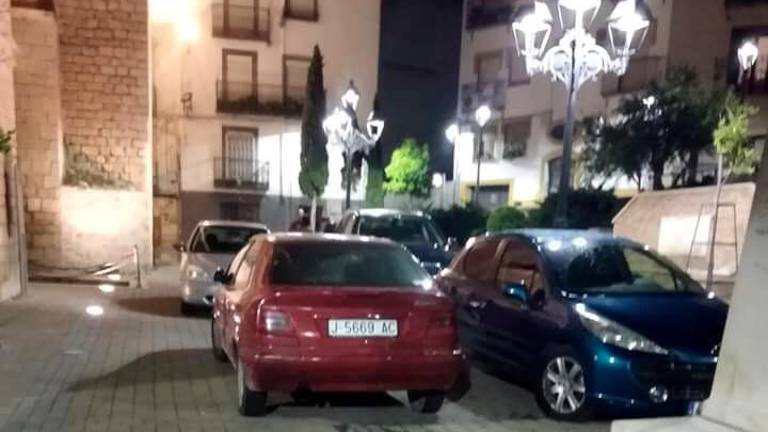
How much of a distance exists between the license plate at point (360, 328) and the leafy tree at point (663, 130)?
20168 millimetres

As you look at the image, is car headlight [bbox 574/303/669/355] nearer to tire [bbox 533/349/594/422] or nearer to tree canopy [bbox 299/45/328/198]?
tire [bbox 533/349/594/422]

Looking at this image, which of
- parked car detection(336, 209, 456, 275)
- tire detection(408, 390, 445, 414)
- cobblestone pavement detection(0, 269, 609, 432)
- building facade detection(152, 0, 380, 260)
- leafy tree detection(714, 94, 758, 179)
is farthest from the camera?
building facade detection(152, 0, 380, 260)

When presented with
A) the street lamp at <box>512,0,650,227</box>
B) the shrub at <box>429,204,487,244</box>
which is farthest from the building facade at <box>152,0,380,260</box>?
the street lamp at <box>512,0,650,227</box>

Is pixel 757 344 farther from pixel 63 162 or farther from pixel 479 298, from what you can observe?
pixel 63 162

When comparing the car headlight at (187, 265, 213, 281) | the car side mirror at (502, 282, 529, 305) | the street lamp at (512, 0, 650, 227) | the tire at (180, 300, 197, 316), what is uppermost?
the street lamp at (512, 0, 650, 227)

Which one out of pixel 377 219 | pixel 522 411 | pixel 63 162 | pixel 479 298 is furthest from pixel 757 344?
pixel 63 162

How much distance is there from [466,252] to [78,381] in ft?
14.1

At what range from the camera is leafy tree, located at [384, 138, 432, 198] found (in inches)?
1305

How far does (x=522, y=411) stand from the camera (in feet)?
21.7

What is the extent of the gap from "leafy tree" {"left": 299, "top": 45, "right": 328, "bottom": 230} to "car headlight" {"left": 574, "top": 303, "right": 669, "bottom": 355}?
24.8m

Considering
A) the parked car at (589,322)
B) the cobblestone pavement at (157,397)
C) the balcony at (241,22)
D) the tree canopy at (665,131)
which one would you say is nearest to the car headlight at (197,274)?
the cobblestone pavement at (157,397)

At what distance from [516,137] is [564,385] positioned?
29.9m

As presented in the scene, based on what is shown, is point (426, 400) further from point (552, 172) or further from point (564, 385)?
point (552, 172)

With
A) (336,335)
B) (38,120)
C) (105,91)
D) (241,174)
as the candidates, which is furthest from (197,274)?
(241,174)
